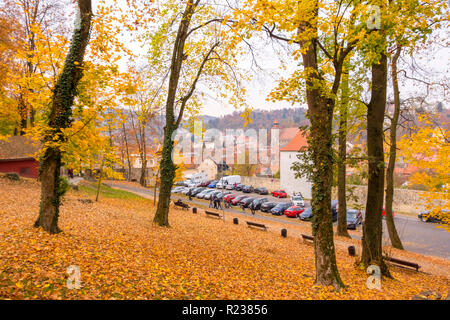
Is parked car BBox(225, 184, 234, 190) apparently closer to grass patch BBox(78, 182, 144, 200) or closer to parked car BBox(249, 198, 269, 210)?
parked car BBox(249, 198, 269, 210)

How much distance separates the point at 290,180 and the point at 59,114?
38.7 m

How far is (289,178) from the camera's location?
42.4 m

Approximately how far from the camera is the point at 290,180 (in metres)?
42.3

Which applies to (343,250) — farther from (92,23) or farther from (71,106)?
(92,23)

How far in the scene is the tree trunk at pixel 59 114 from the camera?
7000 millimetres

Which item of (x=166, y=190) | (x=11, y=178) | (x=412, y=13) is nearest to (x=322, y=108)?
(x=412, y=13)

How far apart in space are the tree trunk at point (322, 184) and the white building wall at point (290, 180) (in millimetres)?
34847

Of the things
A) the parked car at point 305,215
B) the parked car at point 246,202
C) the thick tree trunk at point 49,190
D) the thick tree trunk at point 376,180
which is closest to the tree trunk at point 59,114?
the thick tree trunk at point 49,190

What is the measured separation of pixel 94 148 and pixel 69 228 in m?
4.35

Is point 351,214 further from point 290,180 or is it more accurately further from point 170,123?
point 290,180

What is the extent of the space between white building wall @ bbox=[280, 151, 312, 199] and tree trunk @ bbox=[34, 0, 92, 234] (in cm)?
3614

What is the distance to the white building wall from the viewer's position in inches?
1600

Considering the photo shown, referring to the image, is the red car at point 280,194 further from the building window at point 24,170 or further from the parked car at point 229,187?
the building window at point 24,170

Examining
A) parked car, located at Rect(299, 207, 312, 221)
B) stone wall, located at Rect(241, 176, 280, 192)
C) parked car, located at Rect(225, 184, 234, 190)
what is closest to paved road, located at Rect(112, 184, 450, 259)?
parked car, located at Rect(299, 207, 312, 221)
